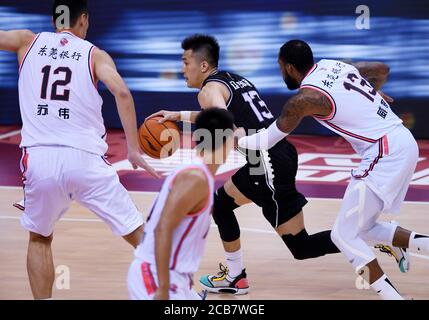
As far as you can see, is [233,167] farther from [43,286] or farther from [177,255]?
[177,255]

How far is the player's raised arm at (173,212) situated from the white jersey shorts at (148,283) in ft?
0.49

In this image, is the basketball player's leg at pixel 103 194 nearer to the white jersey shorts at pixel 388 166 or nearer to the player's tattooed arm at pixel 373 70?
the white jersey shorts at pixel 388 166

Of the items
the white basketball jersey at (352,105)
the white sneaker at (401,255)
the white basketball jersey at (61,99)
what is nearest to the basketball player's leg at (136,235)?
the white basketball jersey at (61,99)

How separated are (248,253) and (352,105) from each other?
239cm

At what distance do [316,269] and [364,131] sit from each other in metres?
1.79

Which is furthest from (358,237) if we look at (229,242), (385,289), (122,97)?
(122,97)

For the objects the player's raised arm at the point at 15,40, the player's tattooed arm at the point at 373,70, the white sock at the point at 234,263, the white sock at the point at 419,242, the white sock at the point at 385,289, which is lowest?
the white sock at the point at 234,263

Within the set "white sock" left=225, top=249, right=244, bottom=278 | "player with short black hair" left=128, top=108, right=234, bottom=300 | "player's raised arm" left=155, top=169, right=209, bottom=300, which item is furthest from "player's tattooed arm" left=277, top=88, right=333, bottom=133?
"player's raised arm" left=155, top=169, right=209, bottom=300

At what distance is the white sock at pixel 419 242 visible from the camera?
6.48 m

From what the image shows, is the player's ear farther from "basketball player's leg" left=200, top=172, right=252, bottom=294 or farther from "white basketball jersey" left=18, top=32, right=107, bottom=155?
"white basketball jersey" left=18, top=32, right=107, bottom=155

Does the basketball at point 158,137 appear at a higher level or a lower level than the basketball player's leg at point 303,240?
higher

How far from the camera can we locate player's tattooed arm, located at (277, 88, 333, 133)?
19.4 feet


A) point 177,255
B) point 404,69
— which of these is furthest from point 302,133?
point 177,255
